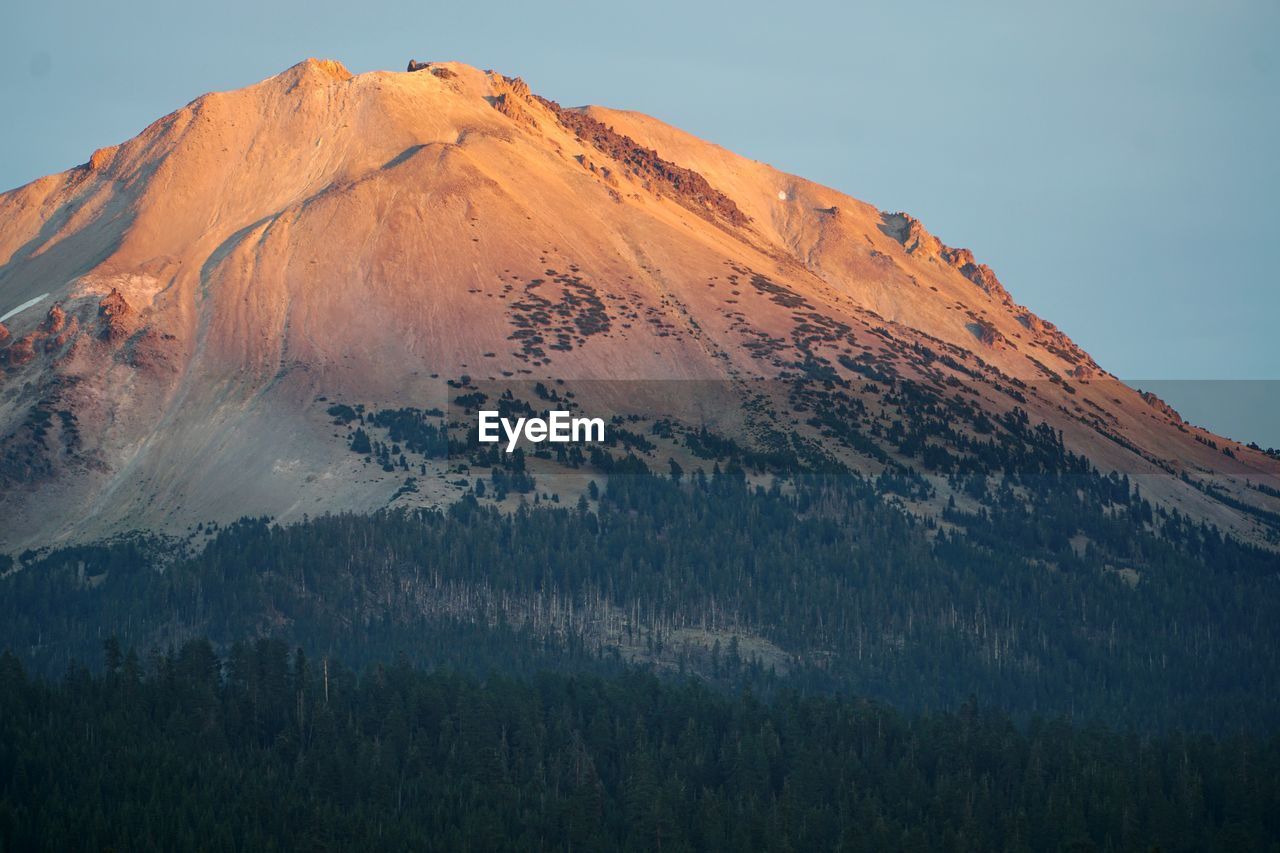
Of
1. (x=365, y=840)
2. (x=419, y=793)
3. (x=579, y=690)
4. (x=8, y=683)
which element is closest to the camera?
(x=365, y=840)

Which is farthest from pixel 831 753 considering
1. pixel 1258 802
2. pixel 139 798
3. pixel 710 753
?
pixel 139 798

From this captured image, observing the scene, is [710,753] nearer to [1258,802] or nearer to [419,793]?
[419,793]

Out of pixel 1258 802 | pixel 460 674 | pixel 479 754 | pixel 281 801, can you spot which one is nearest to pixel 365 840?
pixel 281 801

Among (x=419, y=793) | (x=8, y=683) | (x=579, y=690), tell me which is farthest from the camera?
(x=579, y=690)

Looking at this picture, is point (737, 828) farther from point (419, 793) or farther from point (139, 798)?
point (139, 798)

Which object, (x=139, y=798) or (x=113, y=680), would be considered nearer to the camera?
(x=139, y=798)

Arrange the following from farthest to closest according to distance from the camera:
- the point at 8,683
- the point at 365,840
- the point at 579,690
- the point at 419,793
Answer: the point at 579,690 → the point at 8,683 → the point at 419,793 → the point at 365,840
